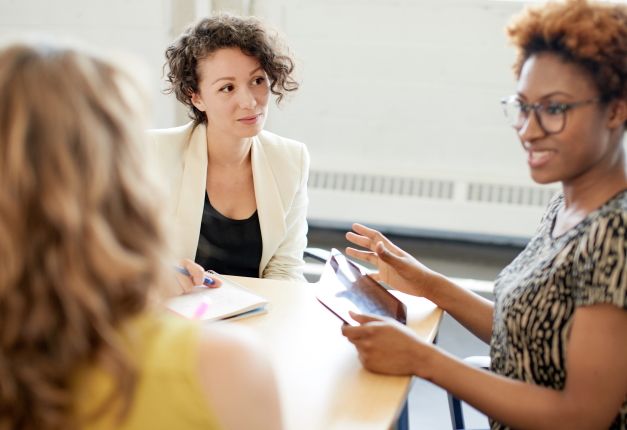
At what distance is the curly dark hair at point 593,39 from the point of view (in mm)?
1337

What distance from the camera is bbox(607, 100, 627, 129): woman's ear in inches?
53.6

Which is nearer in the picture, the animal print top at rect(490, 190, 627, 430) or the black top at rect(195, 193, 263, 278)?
the animal print top at rect(490, 190, 627, 430)

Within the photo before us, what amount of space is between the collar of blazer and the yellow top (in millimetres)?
1381

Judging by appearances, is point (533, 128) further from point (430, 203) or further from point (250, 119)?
point (430, 203)

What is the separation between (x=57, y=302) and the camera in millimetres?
802

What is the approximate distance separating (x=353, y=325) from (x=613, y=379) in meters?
0.52

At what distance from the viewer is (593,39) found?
1.34 meters

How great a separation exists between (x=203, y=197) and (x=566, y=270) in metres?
1.25

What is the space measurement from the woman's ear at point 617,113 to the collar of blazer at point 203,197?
122cm

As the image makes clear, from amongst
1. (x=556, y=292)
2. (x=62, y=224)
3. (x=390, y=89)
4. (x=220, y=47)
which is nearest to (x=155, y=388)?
(x=62, y=224)

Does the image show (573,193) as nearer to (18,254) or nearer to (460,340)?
(18,254)

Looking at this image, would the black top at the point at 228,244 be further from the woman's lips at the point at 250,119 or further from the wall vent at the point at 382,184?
the wall vent at the point at 382,184

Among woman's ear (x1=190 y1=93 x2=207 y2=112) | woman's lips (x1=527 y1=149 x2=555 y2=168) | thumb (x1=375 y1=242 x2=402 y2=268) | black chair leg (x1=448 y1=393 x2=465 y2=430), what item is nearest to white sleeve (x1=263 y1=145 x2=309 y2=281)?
woman's ear (x1=190 y1=93 x2=207 y2=112)

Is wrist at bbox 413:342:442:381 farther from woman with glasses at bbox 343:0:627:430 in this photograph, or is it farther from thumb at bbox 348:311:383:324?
thumb at bbox 348:311:383:324
